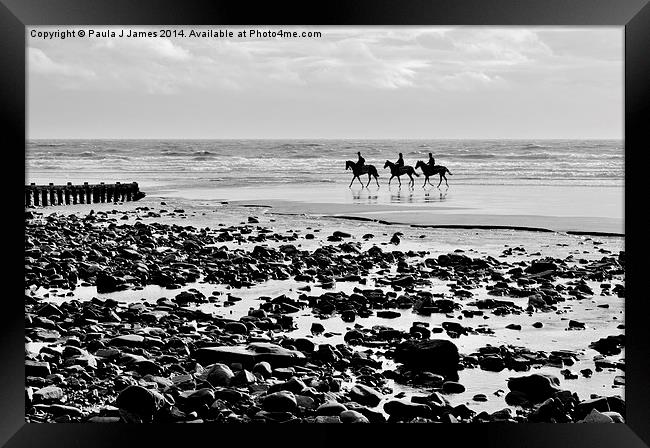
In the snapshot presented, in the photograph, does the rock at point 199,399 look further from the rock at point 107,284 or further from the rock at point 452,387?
the rock at point 107,284

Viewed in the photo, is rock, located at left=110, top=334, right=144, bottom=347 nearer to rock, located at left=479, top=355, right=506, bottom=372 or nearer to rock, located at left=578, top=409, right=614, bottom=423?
rock, located at left=479, top=355, right=506, bottom=372

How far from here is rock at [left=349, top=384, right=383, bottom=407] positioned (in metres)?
3.64

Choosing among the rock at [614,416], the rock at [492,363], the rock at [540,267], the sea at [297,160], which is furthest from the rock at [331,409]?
the sea at [297,160]

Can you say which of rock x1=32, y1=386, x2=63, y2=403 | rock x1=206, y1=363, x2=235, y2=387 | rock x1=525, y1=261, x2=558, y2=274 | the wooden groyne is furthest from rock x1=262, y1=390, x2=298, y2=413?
the wooden groyne

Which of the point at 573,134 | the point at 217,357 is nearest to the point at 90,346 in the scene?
the point at 217,357

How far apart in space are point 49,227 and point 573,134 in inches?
868

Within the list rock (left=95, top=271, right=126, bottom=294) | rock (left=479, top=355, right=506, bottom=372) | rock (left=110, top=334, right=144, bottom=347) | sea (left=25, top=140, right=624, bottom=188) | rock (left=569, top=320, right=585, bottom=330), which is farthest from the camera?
sea (left=25, top=140, right=624, bottom=188)

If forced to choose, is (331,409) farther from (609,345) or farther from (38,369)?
(609,345)

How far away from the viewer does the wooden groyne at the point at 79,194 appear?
45.6ft

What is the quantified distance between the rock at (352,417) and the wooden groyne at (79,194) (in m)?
11.8

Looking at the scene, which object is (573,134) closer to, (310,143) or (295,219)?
(310,143)

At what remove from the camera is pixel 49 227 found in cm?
1048

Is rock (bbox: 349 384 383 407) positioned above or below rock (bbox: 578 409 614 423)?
above

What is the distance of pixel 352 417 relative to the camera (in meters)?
3.32
